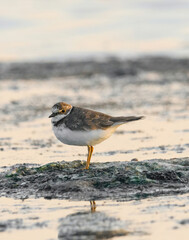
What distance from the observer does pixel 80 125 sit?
22.9ft

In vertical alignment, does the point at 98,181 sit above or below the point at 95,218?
above

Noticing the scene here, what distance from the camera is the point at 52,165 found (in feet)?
24.8

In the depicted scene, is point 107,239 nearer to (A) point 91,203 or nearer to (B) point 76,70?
(A) point 91,203

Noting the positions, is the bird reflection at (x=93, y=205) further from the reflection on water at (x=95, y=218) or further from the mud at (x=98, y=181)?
the mud at (x=98, y=181)

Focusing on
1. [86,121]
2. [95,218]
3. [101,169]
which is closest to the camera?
[95,218]

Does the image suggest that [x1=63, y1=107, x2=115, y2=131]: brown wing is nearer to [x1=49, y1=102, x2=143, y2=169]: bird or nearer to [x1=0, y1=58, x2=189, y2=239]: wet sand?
[x1=49, y1=102, x2=143, y2=169]: bird

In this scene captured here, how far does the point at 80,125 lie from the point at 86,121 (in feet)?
0.31

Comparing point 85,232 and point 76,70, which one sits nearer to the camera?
point 85,232

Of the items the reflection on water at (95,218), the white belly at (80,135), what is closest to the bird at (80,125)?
the white belly at (80,135)

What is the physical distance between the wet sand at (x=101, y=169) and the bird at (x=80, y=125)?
0.45 metres

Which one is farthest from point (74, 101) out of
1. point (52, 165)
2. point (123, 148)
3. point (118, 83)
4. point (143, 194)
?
point (143, 194)

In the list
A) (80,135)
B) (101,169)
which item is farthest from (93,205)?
(101,169)

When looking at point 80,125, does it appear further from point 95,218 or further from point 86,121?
point 95,218

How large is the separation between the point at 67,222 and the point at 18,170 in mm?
2092
